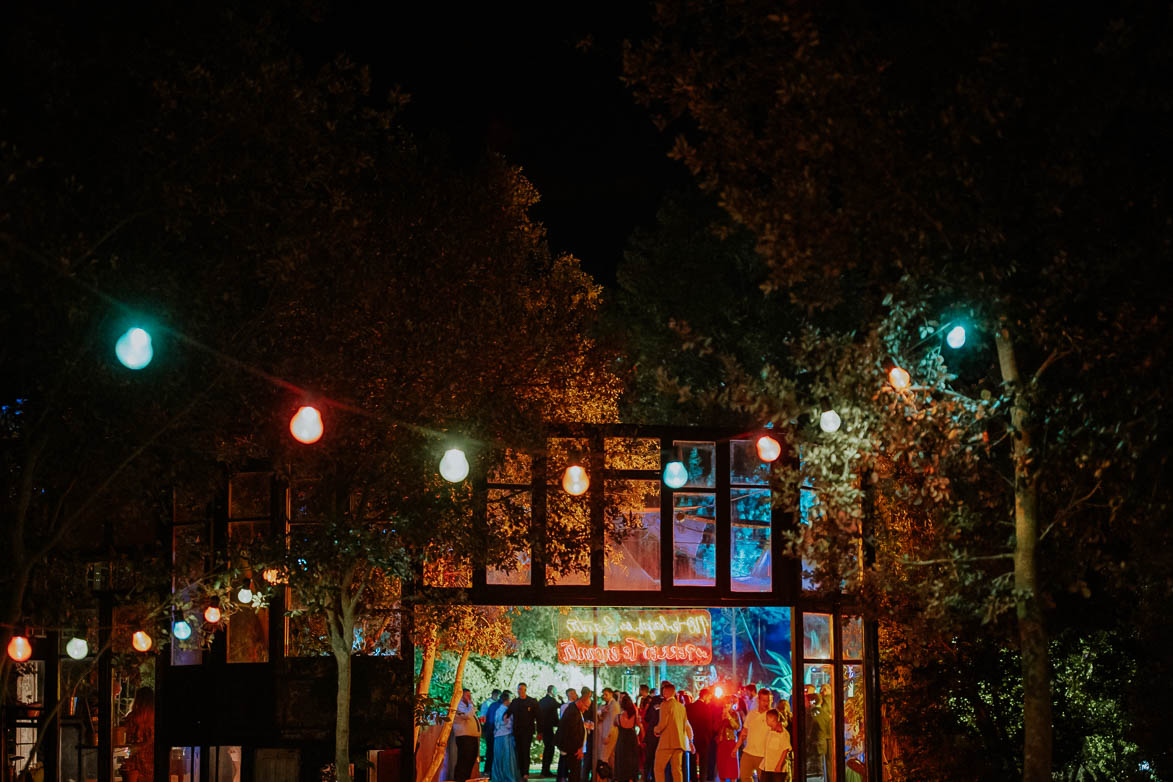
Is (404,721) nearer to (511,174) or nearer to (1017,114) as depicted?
(511,174)

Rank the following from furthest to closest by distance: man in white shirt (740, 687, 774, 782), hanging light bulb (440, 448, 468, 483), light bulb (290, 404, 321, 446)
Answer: man in white shirt (740, 687, 774, 782) → hanging light bulb (440, 448, 468, 483) → light bulb (290, 404, 321, 446)

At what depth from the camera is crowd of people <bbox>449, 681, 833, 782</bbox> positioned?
17141 mm

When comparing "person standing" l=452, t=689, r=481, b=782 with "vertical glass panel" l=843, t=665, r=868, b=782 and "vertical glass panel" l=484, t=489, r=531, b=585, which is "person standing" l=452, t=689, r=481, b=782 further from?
"vertical glass panel" l=843, t=665, r=868, b=782

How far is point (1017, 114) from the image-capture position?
852 centimetres

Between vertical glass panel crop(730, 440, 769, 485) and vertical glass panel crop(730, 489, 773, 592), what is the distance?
0.14m

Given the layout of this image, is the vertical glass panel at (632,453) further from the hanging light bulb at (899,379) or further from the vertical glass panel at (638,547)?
the hanging light bulb at (899,379)

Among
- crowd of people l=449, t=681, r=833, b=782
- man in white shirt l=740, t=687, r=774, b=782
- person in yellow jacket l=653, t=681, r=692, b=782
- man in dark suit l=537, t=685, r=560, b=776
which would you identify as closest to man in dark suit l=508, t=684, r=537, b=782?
crowd of people l=449, t=681, r=833, b=782

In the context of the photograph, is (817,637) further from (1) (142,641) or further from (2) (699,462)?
(1) (142,641)

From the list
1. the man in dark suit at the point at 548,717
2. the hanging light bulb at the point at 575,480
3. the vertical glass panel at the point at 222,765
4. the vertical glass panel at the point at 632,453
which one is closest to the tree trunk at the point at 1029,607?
the hanging light bulb at the point at 575,480

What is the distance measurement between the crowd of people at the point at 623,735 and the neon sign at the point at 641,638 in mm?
706

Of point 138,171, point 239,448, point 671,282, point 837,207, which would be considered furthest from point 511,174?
point 671,282

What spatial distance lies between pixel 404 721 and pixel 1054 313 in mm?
9835

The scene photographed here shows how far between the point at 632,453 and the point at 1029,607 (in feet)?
27.1

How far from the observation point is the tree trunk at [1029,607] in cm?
895
